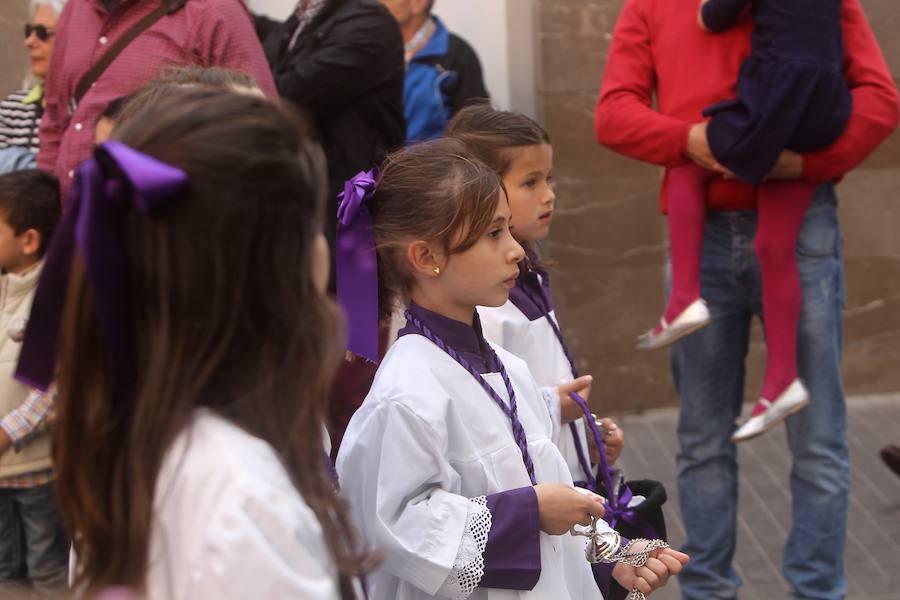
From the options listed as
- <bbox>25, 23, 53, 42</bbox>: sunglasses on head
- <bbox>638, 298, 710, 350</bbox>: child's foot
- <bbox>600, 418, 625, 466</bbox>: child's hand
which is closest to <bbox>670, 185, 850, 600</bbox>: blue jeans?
<bbox>638, 298, 710, 350</bbox>: child's foot

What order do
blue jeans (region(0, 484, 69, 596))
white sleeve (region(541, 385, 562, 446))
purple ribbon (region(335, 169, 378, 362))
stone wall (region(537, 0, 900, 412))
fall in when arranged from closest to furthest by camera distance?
purple ribbon (region(335, 169, 378, 362)) → white sleeve (region(541, 385, 562, 446)) → blue jeans (region(0, 484, 69, 596)) → stone wall (region(537, 0, 900, 412))

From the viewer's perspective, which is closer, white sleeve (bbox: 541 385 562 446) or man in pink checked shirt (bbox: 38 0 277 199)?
white sleeve (bbox: 541 385 562 446)

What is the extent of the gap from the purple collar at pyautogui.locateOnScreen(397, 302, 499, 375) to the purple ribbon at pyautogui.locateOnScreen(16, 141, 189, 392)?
111cm

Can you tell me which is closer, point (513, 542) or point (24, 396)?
point (513, 542)

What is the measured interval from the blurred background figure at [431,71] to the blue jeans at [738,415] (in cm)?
174

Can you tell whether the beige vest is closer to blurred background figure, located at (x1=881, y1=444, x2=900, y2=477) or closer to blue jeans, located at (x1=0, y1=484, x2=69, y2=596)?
blue jeans, located at (x1=0, y1=484, x2=69, y2=596)

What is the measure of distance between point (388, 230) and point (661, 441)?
3.40 meters

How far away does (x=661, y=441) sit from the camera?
577 cm

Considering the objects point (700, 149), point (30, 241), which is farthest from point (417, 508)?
point (30, 241)

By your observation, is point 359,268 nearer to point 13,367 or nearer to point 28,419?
point 28,419

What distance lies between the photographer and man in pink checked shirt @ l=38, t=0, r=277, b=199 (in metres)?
3.71

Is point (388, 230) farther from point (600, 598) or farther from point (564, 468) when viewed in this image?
point (600, 598)

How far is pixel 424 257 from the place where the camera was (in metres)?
2.59

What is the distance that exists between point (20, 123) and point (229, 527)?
12.8 ft
